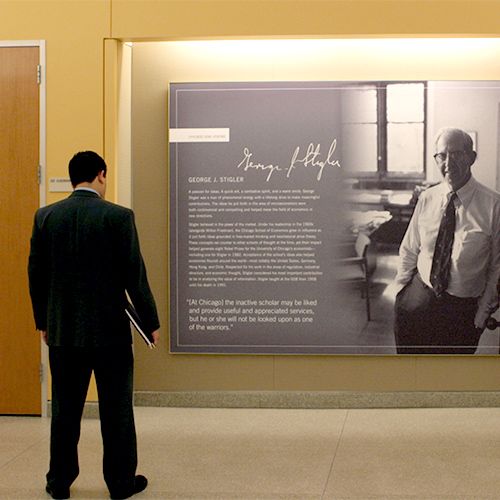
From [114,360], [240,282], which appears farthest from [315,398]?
[114,360]

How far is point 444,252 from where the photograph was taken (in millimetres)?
5098

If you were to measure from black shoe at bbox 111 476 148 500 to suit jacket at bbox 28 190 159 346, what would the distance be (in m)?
0.78

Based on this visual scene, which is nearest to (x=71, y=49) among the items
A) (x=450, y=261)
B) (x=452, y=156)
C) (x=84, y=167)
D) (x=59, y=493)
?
(x=84, y=167)

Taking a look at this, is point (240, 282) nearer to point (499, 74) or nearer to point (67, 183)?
Result: point (67, 183)

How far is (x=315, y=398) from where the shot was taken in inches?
204

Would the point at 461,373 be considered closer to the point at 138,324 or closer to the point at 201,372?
the point at 201,372

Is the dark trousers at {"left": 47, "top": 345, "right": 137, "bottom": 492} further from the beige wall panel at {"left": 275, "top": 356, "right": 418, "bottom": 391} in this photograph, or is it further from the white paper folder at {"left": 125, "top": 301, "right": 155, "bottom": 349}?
the beige wall panel at {"left": 275, "top": 356, "right": 418, "bottom": 391}

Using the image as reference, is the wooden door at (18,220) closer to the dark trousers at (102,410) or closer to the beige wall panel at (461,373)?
the dark trousers at (102,410)

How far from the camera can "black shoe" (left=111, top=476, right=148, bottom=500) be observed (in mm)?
3375

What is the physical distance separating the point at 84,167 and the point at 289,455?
218 centimetres

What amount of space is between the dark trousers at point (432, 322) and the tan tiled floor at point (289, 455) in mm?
508

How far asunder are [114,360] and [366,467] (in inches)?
65.3

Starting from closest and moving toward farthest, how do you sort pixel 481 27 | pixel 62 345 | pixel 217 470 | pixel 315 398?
pixel 62 345, pixel 217 470, pixel 481 27, pixel 315 398

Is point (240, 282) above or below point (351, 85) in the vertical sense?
below
